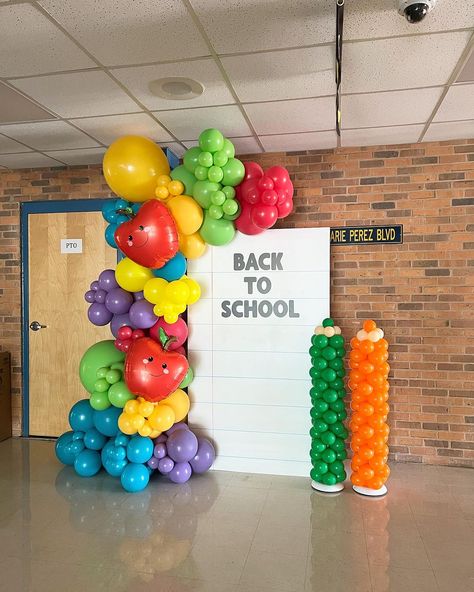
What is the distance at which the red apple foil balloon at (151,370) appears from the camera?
3.21m

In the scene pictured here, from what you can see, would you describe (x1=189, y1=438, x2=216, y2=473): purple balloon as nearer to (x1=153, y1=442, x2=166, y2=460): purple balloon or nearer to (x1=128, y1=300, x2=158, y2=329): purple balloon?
(x1=153, y1=442, x2=166, y2=460): purple balloon

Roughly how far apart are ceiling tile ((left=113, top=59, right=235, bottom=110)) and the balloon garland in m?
0.23

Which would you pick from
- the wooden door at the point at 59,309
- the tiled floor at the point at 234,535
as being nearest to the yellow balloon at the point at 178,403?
the tiled floor at the point at 234,535

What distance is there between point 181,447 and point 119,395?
0.61 m

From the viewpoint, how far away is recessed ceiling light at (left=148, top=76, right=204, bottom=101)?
2787mm

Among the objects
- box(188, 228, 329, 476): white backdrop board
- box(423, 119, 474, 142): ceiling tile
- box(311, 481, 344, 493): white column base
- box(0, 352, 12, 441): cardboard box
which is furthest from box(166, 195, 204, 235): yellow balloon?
box(0, 352, 12, 441): cardboard box

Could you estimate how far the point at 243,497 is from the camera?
3316 mm

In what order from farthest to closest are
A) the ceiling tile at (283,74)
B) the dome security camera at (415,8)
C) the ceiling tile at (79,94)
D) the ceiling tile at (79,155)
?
1. the ceiling tile at (79,155)
2. the ceiling tile at (79,94)
3. the ceiling tile at (283,74)
4. the dome security camera at (415,8)

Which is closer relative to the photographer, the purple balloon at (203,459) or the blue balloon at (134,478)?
the blue balloon at (134,478)

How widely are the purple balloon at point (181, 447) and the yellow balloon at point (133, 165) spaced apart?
186 centimetres

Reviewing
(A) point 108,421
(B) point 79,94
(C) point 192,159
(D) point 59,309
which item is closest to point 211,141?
(C) point 192,159

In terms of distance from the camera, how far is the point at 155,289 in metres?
3.30

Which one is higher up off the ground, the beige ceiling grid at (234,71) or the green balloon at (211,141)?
the beige ceiling grid at (234,71)

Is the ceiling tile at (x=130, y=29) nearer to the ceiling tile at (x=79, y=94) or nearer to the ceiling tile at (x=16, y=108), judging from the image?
the ceiling tile at (x=79, y=94)
